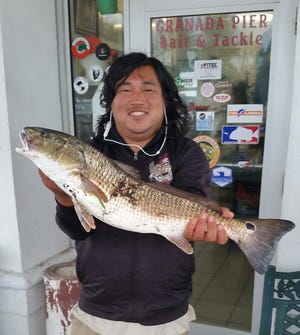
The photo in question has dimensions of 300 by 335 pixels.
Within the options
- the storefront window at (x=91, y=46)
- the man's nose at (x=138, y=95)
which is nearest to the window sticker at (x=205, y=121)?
the storefront window at (x=91, y=46)

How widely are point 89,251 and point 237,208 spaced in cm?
166

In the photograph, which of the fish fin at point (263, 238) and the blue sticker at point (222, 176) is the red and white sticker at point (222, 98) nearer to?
the blue sticker at point (222, 176)

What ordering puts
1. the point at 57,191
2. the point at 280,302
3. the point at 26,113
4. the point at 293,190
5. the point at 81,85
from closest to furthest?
the point at 57,191 < the point at 280,302 < the point at 293,190 < the point at 26,113 < the point at 81,85

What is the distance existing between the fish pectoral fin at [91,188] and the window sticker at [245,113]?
1.70 m

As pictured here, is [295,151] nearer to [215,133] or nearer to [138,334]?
[215,133]

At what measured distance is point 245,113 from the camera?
2998 mm

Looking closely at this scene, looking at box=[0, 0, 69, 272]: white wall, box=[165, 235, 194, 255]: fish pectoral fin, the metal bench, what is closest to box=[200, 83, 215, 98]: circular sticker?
box=[0, 0, 69, 272]: white wall

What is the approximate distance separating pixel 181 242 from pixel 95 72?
2188 mm

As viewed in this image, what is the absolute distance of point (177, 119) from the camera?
2145 mm

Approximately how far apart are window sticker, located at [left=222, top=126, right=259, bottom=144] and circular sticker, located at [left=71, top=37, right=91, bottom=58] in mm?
1410

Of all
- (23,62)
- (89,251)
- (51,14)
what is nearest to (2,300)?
(89,251)

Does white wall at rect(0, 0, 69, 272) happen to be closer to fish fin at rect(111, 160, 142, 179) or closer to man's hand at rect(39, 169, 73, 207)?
man's hand at rect(39, 169, 73, 207)

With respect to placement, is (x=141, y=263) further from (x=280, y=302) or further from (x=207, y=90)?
(x=207, y=90)

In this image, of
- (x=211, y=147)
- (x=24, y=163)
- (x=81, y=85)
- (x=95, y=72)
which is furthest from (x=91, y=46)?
(x=211, y=147)
